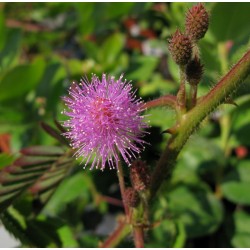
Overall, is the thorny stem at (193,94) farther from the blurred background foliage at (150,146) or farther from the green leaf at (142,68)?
the green leaf at (142,68)

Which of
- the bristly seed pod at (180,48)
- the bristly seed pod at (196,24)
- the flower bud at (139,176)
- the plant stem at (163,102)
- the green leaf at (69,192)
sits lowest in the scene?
the flower bud at (139,176)

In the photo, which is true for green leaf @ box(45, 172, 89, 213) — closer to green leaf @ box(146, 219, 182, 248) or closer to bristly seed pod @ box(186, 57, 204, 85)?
green leaf @ box(146, 219, 182, 248)

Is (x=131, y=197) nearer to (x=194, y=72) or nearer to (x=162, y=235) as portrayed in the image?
(x=194, y=72)

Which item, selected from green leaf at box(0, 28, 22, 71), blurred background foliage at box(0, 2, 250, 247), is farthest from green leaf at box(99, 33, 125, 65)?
green leaf at box(0, 28, 22, 71)

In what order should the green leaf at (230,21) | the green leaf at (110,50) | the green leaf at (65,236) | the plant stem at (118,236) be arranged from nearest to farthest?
the plant stem at (118,236), the green leaf at (65,236), the green leaf at (230,21), the green leaf at (110,50)

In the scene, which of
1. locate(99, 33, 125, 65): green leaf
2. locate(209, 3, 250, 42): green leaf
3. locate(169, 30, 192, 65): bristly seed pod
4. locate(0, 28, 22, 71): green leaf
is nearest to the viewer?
locate(169, 30, 192, 65): bristly seed pod

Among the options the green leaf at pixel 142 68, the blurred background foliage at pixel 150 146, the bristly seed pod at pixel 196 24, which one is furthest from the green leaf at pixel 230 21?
the bristly seed pod at pixel 196 24
